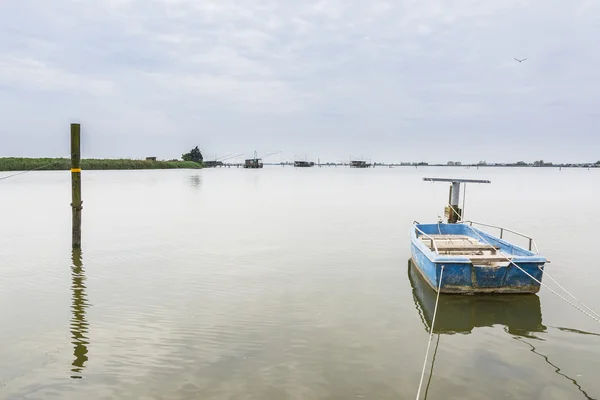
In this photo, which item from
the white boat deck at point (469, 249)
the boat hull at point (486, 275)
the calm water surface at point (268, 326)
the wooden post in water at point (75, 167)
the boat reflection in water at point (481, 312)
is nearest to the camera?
the calm water surface at point (268, 326)

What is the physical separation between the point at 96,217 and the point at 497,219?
2845 centimetres

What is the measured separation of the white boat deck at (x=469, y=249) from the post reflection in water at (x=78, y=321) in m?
9.49

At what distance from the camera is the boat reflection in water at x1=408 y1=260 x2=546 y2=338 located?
10371mm

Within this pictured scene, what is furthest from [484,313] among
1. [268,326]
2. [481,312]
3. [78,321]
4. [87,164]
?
[87,164]

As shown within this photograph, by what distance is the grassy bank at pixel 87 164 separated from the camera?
9075 centimetres

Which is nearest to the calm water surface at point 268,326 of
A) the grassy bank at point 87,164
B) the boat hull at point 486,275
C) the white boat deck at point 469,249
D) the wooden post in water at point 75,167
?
the boat hull at point 486,275

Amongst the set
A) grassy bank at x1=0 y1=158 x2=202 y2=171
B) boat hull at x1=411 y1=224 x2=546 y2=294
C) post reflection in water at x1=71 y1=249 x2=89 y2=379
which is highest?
grassy bank at x1=0 y1=158 x2=202 y2=171

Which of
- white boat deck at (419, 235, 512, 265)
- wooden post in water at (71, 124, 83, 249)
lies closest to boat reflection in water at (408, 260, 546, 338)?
white boat deck at (419, 235, 512, 265)

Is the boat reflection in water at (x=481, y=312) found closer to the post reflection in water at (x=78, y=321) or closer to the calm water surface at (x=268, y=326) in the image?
the calm water surface at (x=268, y=326)

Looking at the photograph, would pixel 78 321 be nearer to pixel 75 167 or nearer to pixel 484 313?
pixel 75 167

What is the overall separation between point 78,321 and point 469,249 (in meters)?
12.2

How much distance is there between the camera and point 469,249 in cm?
1499

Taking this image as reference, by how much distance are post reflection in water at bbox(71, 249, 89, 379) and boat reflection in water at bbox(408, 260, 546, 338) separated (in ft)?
24.6

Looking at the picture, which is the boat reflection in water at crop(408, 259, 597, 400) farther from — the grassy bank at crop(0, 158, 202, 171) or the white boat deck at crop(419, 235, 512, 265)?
the grassy bank at crop(0, 158, 202, 171)
